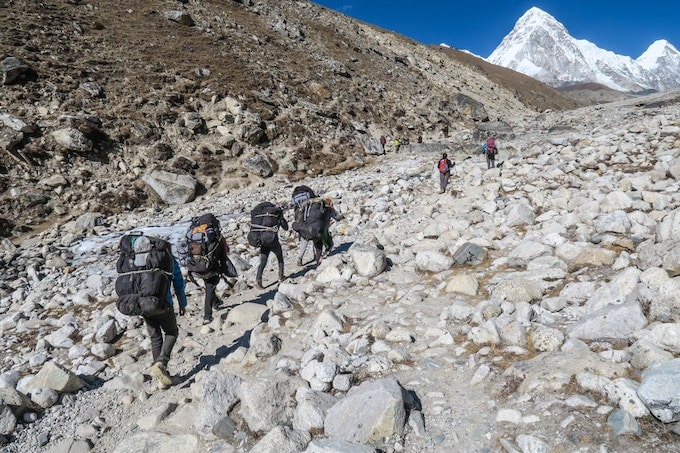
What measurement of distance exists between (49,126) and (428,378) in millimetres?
21114

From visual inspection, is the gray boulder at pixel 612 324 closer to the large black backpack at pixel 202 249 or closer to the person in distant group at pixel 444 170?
the large black backpack at pixel 202 249

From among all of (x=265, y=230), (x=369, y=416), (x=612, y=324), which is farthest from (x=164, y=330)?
(x=612, y=324)

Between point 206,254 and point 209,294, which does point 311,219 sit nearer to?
point 206,254

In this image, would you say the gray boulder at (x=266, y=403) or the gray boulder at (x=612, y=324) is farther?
the gray boulder at (x=612, y=324)

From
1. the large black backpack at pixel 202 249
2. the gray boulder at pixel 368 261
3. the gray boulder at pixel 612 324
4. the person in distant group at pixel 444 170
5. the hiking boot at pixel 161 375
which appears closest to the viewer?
the gray boulder at pixel 612 324

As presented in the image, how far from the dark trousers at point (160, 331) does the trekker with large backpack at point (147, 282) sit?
12 millimetres

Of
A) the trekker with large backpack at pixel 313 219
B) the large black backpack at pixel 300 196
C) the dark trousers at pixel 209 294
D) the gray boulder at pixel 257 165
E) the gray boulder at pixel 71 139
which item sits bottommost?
the dark trousers at pixel 209 294

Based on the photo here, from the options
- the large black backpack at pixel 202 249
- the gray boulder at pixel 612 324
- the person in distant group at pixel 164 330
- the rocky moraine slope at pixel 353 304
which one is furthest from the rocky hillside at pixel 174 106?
the gray boulder at pixel 612 324

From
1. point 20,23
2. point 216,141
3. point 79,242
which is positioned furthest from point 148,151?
point 20,23

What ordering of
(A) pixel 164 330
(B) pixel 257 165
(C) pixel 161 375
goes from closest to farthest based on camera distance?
(C) pixel 161 375
(A) pixel 164 330
(B) pixel 257 165

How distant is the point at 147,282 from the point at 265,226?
333cm

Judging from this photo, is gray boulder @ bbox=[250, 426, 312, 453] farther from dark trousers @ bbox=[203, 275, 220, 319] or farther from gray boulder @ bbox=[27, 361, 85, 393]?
dark trousers @ bbox=[203, 275, 220, 319]

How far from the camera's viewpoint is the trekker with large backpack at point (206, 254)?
258 inches

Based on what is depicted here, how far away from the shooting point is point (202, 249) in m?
6.56
